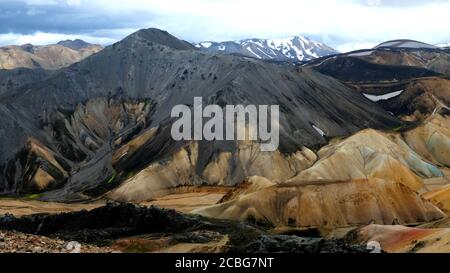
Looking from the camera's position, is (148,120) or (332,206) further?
(148,120)

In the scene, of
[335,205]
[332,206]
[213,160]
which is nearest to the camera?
[332,206]

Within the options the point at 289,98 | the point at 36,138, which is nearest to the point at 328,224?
the point at 289,98

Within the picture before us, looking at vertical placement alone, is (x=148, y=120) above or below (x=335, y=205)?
above

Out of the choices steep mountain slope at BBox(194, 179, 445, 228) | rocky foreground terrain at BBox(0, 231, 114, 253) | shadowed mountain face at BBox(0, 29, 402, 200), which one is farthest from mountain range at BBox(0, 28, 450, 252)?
rocky foreground terrain at BBox(0, 231, 114, 253)

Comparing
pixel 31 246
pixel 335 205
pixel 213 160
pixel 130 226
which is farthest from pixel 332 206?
pixel 31 246

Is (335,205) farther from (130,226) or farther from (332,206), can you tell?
(130,226)

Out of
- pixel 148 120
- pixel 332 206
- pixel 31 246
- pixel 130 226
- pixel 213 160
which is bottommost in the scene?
pixel 213 160

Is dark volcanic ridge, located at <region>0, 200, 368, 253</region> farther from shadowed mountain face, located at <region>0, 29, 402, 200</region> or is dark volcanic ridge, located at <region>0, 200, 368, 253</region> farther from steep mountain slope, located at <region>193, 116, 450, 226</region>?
shadowed mountain face, located at <region>0, 29, 402, 200</region>

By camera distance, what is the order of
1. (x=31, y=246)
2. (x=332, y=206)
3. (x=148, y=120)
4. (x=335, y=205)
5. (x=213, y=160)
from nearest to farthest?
(x=31, y=246)
(x=332, y=206)
(x=335, y=205)
(x=213, y=160)
(x=148, y=120)

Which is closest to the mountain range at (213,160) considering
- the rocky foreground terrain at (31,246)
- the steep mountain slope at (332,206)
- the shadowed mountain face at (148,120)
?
the steep mountain slope at (332,206)
